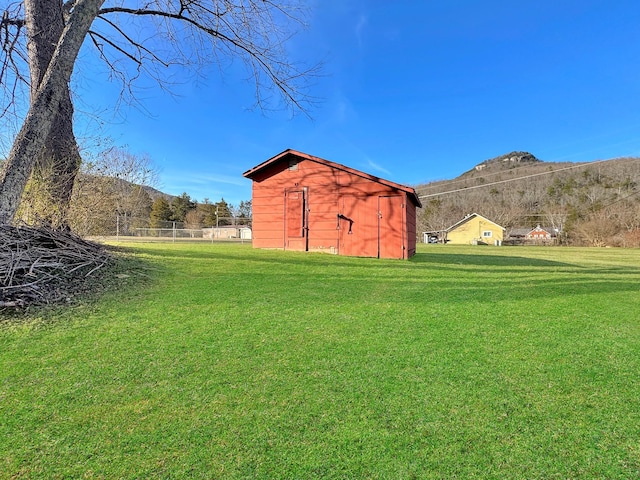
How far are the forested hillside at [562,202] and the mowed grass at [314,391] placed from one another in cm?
→ 3714

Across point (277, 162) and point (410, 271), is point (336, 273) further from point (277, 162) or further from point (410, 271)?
point (277, 162)

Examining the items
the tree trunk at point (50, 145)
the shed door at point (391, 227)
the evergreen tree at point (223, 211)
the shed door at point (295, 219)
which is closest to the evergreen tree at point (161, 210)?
the evergreen tree at point (223, 211)

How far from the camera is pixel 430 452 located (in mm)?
1682

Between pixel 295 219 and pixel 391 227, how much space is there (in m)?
3.25

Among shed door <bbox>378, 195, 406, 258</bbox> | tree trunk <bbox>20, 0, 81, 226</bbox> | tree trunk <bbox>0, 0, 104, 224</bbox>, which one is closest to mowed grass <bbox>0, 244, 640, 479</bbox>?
tree trunk <bbox>0, 0, 104, 224</bbox>

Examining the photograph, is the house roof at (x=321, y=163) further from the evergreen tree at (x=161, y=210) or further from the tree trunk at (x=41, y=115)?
the evergreen tree at (x=161, y=210)

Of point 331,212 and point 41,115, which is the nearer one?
point 41,115

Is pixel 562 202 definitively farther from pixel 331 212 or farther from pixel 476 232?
pixel 331 212

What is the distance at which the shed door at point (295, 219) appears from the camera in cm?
1100

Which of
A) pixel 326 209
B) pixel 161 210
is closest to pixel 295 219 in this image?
pixel 326 209

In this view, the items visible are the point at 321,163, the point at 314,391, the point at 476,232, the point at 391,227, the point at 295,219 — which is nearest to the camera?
the point at 314,391

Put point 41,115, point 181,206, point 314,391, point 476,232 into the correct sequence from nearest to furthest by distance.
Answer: point 314,391 → point 41,115 → point 181,206 → point 476,232

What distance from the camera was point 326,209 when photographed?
10.8 metres

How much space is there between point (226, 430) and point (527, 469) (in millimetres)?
1572
